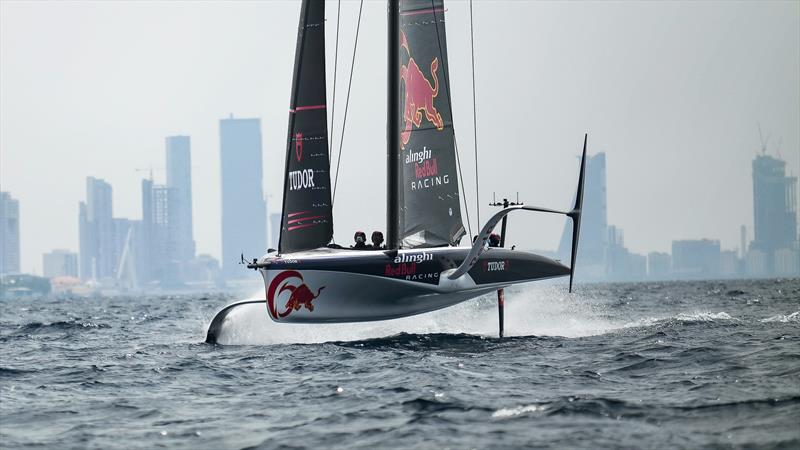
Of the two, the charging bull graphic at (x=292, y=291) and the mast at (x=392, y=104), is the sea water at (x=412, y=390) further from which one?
the mast at (x=392, y=104)

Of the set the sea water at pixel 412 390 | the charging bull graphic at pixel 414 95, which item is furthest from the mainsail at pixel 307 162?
the sea water at pixel 412 390

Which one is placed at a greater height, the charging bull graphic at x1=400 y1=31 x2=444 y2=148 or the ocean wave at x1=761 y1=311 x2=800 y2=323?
the charging bull graphic at x1=400 y1=31 x2=444 y2=148

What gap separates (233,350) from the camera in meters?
19.8

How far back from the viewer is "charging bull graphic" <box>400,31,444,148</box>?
22.0 meters

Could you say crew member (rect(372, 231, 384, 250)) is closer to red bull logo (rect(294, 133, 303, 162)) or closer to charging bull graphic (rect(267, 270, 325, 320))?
Answer: charging bull graphic (rect(267, 270, 325, 320))

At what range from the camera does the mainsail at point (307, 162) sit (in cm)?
2070

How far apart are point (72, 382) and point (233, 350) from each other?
15.3 feet

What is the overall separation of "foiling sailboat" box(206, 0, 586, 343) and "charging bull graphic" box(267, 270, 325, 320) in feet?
0.06

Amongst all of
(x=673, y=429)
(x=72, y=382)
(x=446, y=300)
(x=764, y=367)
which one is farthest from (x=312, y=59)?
(x=673, y=429)

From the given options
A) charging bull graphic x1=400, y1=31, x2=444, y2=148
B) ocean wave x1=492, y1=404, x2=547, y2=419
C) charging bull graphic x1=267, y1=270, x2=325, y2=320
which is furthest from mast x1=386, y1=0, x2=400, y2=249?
ocean wave x1=492, y1=404, x2=547, y2=419

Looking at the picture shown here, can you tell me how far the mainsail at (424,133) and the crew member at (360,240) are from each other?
769 mm

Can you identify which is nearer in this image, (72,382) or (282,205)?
(72,382)

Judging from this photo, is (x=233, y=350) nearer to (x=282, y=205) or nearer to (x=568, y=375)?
(x=282, y=205)

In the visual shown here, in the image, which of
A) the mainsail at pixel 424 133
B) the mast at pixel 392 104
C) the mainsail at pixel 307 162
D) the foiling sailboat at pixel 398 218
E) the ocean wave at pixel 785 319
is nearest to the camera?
the foiling sailboat at pixel 398 218
